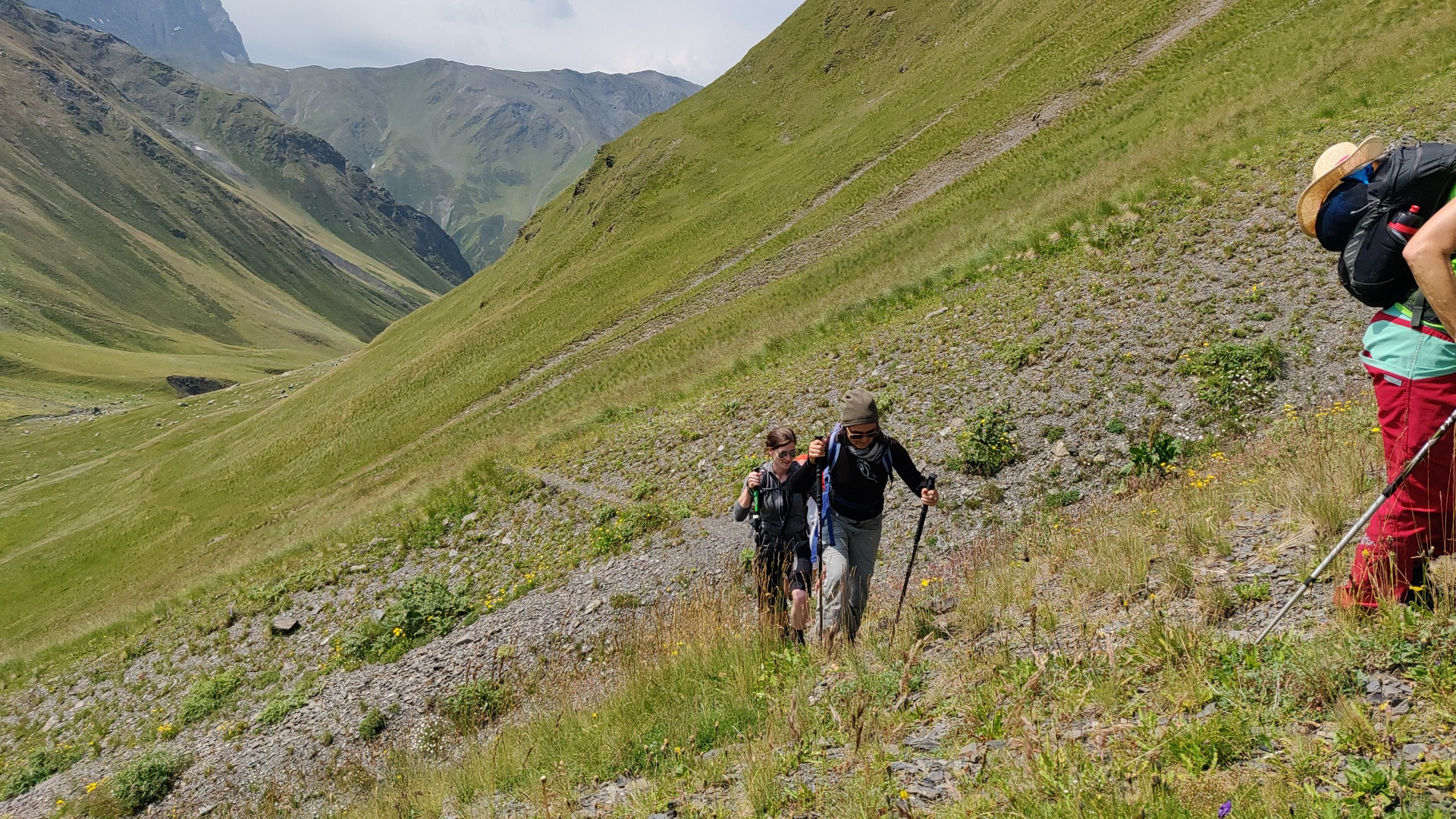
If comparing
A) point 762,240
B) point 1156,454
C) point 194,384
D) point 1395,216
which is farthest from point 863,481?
point 194,384

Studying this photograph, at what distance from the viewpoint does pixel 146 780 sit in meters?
9.79

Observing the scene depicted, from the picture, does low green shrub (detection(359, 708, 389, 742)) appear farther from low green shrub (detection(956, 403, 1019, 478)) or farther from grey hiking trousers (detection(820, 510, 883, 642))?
low green shrub (detection(956, 403, 1019, 478))

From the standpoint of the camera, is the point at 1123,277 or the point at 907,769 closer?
the point at 907,769

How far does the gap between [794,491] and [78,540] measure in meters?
49.5

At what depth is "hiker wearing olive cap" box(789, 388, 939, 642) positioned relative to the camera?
650 cm

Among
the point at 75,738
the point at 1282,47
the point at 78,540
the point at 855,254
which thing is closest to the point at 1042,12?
the point at 1282,47

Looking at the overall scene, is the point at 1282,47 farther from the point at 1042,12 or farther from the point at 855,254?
the point at 1042,12

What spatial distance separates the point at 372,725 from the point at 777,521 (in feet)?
21.9

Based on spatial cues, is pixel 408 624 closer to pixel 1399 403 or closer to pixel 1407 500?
pixel 1407 500

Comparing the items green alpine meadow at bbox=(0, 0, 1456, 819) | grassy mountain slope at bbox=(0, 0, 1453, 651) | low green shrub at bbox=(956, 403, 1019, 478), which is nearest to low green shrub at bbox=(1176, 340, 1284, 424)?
green alpine meadow at bbox=(0, 0, 1456, 819)

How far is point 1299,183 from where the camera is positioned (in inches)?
547

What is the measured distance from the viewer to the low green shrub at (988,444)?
10.8 metres

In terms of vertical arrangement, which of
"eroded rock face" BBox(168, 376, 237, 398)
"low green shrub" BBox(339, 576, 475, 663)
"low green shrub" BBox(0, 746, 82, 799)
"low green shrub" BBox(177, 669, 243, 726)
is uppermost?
"eroded rock face" BBox(168, 376, 237, 398)

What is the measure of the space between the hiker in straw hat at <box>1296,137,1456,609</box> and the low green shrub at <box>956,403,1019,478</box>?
680 centimetres
